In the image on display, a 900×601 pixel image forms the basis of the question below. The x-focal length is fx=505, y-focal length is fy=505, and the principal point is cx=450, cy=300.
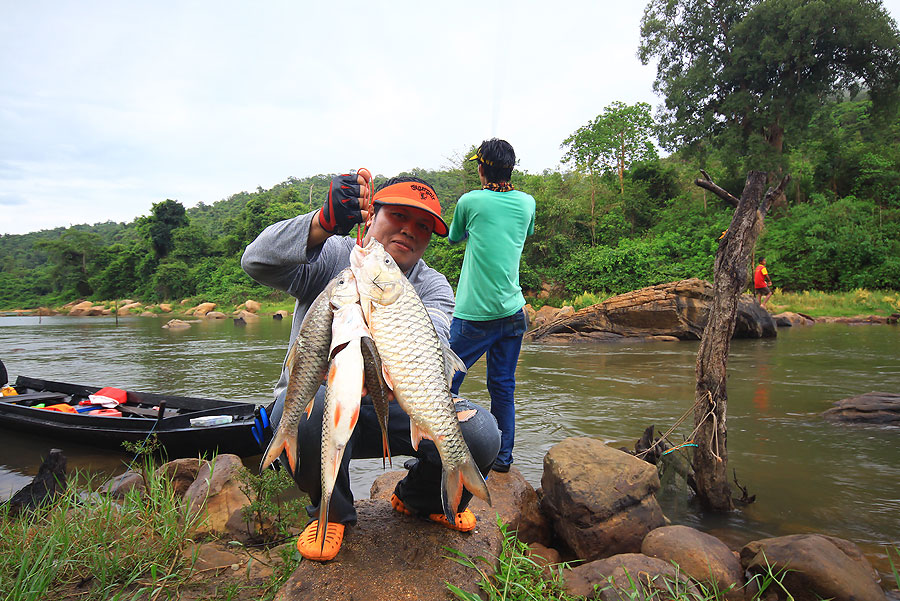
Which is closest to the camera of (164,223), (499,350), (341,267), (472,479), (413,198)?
(472,479)

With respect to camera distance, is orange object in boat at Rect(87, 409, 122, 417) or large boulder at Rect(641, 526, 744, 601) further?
orange object in boat at Rect(87, 409, 122, 417)

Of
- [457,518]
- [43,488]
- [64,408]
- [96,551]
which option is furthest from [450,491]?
[64,408]

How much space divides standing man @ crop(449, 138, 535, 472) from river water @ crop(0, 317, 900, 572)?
1739 millimetres

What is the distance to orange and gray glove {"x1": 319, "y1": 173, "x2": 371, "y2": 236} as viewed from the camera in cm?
220

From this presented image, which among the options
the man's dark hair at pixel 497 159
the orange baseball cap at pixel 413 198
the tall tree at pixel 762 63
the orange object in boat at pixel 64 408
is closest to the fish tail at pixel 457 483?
the orange baseball cap at pixel 413 198

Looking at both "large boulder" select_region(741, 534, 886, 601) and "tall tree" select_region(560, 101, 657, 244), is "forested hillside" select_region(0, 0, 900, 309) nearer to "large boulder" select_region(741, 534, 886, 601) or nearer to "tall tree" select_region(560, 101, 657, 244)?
"tall tree" select_region(560, 101, 657, 244)

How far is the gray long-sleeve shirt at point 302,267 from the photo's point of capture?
2396 millimetres

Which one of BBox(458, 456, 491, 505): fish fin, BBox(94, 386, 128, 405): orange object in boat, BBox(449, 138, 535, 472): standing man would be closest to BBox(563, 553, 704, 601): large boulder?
BBox(458, 456, 491, 505): fish fin

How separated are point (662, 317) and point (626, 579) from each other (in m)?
15.6

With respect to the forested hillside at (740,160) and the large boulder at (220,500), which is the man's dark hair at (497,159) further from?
the forested hillside at (740,160)

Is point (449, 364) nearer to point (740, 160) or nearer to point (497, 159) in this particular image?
point (497, 159)

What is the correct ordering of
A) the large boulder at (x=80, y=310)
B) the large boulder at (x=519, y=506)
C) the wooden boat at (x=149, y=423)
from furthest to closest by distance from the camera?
the large boulder at (x=80, y=310)
the wooden boat at (x=149, y=423)
the large boulder at (x=519, y=506)

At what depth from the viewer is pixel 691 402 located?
340 inches

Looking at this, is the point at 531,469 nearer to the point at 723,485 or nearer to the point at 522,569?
the point at 723,485
